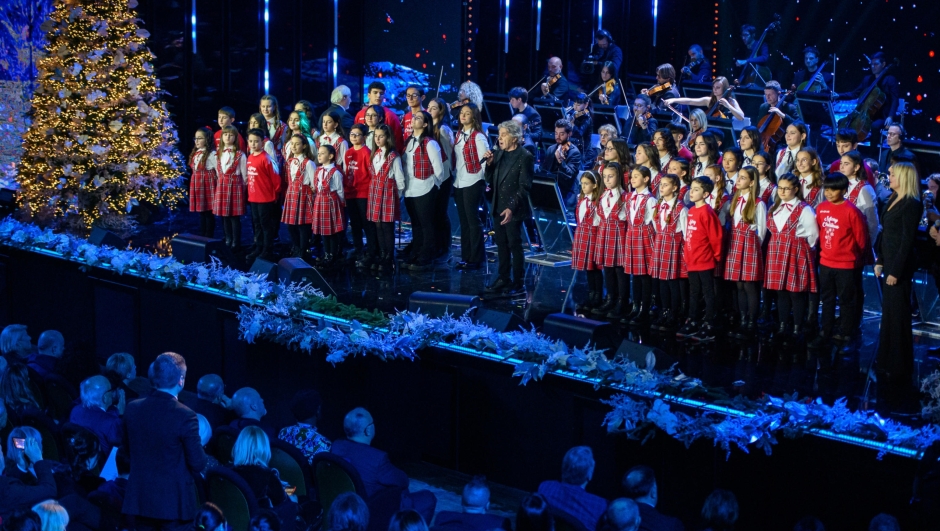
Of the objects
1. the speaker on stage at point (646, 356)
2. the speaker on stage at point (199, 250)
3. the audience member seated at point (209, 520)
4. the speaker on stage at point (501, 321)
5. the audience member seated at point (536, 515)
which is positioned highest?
the speaker on stage at point (199, 250)

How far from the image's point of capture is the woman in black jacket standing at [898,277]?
23.6 feet

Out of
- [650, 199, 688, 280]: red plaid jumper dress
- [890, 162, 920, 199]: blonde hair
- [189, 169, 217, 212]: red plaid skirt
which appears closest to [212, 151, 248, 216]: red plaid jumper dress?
[189, 169, 217, 212]: red plaid skirt

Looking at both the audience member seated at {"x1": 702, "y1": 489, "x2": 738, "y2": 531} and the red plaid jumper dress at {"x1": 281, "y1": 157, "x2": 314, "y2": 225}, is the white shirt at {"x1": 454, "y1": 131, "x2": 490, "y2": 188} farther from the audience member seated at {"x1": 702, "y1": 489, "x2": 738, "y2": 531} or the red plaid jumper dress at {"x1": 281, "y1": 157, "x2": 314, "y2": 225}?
the audience member seated at {"x1": 702, "y1": 489, "x2": 738, "y2": 531}

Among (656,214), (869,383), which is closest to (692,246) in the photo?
(656,214)

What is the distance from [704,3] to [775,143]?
296 inches

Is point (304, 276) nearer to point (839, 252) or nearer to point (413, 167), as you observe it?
point (413, 167)

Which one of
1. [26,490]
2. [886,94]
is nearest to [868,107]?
[886,94]

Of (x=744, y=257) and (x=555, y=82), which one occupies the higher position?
(x=555, y=82)

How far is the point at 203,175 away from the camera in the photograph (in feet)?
37.4

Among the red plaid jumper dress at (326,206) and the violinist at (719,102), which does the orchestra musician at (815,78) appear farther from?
the red plaid jumper dress at (326,206)

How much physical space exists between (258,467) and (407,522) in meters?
1.29

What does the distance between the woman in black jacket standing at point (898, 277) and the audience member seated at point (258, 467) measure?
3835 millimetres

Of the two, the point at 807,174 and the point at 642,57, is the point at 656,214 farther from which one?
the point at 642,57

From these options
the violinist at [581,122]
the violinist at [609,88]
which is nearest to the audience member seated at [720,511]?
the violinist at [581,122]
